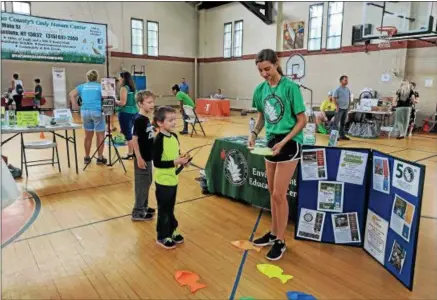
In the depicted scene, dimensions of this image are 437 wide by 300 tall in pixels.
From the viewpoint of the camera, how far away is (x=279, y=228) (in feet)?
8.37

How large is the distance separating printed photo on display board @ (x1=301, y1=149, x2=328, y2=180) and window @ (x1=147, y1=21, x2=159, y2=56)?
50.8ft

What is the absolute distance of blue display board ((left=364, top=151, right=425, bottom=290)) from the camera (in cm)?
206

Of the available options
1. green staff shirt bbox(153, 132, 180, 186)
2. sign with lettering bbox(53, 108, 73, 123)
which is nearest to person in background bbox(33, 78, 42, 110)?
sign with lettering bbox(53, 108, 73, 123)

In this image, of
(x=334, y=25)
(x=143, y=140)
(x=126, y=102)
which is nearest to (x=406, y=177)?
(x=143, y=140)

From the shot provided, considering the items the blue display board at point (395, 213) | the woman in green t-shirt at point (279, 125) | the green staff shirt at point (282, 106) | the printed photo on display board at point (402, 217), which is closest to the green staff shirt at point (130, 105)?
the woman in green t-shirt at point (279, 125)

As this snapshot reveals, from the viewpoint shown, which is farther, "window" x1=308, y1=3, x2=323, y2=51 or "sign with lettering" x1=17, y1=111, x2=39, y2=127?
"window" x1=308, y1=3, x2=323, y2=51

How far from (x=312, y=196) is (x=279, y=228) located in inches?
16.7

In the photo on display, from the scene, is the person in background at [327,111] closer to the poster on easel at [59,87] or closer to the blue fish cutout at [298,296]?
the blue fish cutout at [298,296]

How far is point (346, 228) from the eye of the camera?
2725 mm

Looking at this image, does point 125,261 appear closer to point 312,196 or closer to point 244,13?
point 312,196

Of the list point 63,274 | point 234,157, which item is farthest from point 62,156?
point 63,274

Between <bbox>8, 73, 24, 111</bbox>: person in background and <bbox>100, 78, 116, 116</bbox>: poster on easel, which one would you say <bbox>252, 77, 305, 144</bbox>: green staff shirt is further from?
<bbox>8, 73, 24, 111</bbox>: person in background

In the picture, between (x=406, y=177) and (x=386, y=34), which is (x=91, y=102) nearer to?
(x=406, y=177)

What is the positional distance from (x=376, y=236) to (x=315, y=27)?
12120 mm
